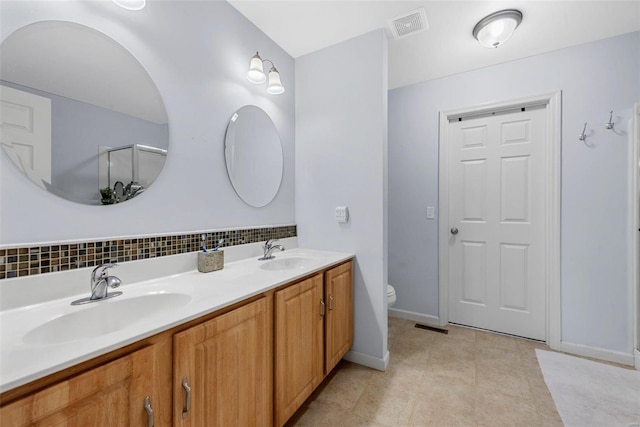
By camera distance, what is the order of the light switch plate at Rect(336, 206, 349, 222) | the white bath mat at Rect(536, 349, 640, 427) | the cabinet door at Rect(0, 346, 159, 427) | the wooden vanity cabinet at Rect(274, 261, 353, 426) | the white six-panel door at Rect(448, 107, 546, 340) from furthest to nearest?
the white six-panel door at Rect(448, 107, 546, 340) < the light switch plate at Rect(336, 206, 349, 222) < the white bath mat at Rect(536, 349, 640, 427) < the wooden vanity cabinet at Rect(274, 261, 353, 426) < the cabinet door at Rect(0, 346, 159, 427)

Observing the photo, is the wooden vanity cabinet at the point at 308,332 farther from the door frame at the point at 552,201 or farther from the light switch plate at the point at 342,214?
the door frame at the point at 552,201

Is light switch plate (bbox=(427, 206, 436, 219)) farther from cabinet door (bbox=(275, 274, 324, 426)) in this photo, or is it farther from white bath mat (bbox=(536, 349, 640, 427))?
cabinet door (bbox=(275, 274, 324, 426))

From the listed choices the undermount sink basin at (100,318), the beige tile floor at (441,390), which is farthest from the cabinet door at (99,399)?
the beige tile floor at (441,390)

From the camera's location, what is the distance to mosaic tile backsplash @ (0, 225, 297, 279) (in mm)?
874

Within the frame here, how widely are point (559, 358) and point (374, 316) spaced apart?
1.50 meters

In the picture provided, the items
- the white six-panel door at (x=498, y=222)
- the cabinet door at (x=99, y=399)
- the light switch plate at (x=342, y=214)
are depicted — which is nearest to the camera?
the cabinet door at (x=99, y=399)

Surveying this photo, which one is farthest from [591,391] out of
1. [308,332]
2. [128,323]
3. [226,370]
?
[128,323]

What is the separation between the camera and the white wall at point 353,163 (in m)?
1.85

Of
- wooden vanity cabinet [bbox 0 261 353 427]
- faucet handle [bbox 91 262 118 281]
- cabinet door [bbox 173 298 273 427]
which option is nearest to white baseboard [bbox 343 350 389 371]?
wooden vanity cabinet [bbox 0 261 353 427]

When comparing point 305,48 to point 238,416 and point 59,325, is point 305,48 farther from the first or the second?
point 238,416

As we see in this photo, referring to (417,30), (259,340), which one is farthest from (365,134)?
(259,340)

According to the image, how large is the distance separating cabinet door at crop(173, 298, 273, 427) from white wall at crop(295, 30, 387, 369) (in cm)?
95

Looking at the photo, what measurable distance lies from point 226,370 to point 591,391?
223 centimetres

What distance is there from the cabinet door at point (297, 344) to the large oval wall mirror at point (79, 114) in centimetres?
91
